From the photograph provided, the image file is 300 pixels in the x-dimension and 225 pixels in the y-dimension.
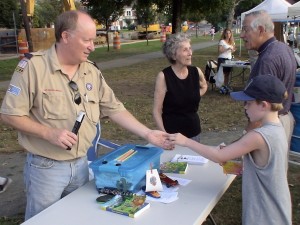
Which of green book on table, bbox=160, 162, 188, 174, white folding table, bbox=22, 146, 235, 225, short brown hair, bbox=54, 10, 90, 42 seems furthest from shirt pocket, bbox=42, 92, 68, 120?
green book on table, bbox=160, 162, 188, 174

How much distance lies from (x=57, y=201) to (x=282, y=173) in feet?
4.18

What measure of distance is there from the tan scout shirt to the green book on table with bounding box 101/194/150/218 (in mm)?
370

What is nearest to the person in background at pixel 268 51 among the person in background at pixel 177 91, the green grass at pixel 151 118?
the person in background at pixel 177 91

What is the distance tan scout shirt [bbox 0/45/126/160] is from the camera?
2242mm

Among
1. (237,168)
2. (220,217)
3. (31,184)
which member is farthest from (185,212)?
(220,217)

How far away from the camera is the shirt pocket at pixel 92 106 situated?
2.47 metres

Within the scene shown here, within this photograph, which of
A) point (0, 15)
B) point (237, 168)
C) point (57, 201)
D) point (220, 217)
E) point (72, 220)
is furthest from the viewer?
point (0, 15)

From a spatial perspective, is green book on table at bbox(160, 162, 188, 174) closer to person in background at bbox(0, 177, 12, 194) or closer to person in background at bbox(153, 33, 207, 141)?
person in background at bbox(153, 33, 207, 141)

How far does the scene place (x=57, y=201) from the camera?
2.36 m

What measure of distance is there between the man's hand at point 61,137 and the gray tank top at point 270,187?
3.22 ft

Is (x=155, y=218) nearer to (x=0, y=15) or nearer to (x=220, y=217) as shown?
(x=220, y=217)

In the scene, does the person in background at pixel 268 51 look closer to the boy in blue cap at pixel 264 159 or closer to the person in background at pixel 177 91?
the person in background at pixel 177 91

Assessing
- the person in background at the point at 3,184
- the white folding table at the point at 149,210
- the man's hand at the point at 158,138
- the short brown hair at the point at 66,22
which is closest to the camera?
the white folding table at the point at 149,210

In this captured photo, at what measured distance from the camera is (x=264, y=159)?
7.23 feet
